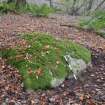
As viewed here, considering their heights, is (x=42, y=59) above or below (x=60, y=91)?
above

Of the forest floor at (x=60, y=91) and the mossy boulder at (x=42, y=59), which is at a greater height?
the mossy boulder at (x=42, y=59)

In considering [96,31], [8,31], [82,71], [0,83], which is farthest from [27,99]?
[96,31]

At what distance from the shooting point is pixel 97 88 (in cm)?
728

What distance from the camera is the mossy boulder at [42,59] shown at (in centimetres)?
697

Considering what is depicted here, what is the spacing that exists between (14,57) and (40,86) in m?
1.15

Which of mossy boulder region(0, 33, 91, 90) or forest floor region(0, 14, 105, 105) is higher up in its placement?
mossy boulder region(0, 33, 91, 90)

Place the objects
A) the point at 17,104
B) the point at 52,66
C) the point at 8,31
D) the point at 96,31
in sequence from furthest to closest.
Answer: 1. the point at 96,31
2. the point at 8,31
3. the point at 52,66
4. the point at 17,104

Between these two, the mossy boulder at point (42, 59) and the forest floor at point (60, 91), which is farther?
the mossy boulder at point (42, 59)

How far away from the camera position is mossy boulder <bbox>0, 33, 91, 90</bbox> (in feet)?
22.9

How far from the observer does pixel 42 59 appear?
7508 mm

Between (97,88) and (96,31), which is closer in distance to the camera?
(97,88)

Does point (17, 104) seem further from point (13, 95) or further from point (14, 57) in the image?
point (14, 57)

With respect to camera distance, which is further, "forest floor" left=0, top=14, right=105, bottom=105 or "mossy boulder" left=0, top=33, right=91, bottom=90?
"mossy boulder" left=0, top=33, right=91, bottom=90

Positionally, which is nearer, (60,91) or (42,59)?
(60,91)
